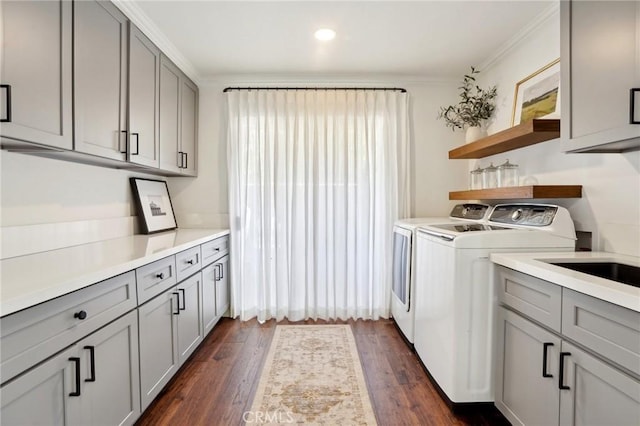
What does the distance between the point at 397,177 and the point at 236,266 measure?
1.82m

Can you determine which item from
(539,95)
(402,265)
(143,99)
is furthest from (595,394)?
(143,99)

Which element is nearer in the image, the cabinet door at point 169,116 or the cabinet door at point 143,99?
the cabinet door at point 143,99

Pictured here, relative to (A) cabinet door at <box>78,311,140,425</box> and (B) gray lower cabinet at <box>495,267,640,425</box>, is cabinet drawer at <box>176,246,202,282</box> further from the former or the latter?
(B) gray lower cabinet at <box>495,267,640,425</box>

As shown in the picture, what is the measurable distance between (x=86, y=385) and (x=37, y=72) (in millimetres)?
1294

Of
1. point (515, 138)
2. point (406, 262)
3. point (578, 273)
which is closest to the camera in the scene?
point (578, 273)

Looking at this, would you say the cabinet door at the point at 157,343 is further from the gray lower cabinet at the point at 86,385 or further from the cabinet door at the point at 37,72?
the cabinet door at the point at 37,72

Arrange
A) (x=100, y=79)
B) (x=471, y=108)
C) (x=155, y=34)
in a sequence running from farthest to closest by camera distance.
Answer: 1. (x=471, y=108)
2. (x=155, y=34)
3. (x=100, y=79)

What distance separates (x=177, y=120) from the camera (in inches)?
110

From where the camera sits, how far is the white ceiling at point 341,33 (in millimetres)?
2084

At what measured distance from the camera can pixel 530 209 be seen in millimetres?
2076

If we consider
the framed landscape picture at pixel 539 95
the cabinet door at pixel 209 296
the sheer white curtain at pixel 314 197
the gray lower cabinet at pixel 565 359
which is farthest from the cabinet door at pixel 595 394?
the cabinet door at pixel 209 296

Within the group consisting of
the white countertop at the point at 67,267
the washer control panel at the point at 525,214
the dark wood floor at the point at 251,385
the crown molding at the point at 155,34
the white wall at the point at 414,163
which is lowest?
the dark wood floor at the point at 251,385

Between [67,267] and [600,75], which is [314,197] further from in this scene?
[600,75]

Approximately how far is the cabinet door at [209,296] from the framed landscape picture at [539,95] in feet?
8.89
